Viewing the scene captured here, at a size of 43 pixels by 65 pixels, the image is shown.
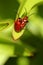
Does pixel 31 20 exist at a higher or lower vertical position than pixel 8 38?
higher

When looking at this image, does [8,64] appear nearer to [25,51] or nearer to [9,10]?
[25,51]

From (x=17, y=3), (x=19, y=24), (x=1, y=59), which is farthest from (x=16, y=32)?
(x=17, y=3)

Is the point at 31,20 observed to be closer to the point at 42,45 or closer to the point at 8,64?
the point at 42,45

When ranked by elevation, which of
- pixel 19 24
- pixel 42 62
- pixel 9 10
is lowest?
pixel 42 62

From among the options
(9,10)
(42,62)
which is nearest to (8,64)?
(42,62)

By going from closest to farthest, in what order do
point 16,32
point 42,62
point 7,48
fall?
1. point 16,32
2. point 7,48
3. point 42,62

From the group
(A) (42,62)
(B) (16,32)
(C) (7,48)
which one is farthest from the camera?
(A) (42,62)

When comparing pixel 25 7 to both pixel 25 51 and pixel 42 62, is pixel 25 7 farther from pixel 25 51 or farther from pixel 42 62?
pixel 42 62

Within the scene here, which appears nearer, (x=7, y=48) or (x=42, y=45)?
(x=7, y=48)

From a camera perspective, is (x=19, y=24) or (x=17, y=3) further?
(x=17, y=3)
